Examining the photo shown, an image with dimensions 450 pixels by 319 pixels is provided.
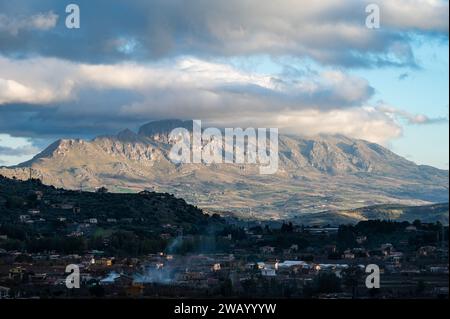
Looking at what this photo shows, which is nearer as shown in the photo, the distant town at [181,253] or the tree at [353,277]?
the distant town at [181,253]

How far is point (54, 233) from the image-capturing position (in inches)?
4390

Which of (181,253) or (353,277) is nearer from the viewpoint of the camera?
(353,277)

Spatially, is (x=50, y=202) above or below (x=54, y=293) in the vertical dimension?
above

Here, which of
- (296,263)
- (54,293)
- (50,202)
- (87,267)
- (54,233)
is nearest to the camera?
(54,293)

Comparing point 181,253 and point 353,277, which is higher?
point 181,253

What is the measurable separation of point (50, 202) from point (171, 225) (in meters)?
21.8

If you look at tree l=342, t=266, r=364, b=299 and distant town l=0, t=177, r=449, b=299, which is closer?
distant town l=0, t=177, r=449, b=299
